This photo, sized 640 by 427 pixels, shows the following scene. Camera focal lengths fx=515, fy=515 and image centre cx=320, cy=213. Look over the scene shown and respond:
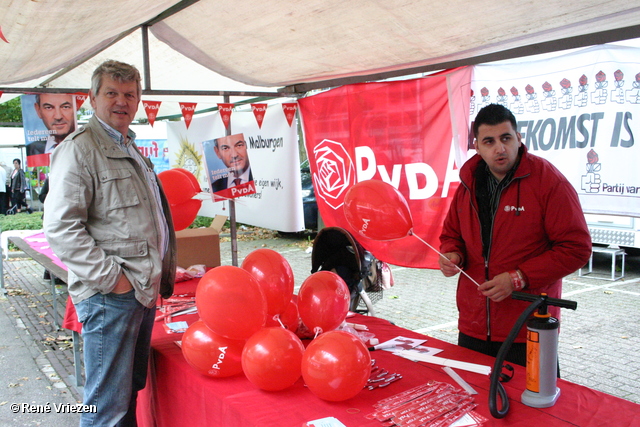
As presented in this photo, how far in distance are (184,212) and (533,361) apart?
2.91 meters

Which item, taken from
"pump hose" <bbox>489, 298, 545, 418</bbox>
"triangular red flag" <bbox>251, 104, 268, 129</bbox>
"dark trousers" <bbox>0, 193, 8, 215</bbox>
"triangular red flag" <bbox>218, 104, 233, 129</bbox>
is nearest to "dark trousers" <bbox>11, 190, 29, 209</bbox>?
"dark trousers" <bbox>0, 193, 8, 215</bbox>

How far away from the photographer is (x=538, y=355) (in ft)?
5.57

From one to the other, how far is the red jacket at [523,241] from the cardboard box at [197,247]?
8.76ft

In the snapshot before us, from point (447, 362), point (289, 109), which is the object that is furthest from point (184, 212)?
point (447, 362)

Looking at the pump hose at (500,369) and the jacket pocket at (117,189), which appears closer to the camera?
the pump hose at (500,369)

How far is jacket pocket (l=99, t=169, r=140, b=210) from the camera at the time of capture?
213cm

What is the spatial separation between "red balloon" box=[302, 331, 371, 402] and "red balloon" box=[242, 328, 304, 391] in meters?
0.08

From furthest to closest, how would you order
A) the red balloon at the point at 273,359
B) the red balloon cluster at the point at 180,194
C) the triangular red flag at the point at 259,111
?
the triangular red flag at the point at 259,111
the red balloon cluster at the point at 180,194
the red balloon at the point at 273,359

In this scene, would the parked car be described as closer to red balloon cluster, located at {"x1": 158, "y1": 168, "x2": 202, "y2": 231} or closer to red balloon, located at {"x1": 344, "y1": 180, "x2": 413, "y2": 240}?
red balloon cluster, located at {"x1": 158, "y1": 168, "x2": 202, "y2": 231}

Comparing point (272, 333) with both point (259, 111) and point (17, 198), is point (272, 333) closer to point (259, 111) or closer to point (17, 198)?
point (259, 111)

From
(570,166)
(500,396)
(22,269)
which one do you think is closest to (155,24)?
(570,166)

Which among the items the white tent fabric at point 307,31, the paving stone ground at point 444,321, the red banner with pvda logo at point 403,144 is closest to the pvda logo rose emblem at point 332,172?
the red banner with pvda logo at point 403,144

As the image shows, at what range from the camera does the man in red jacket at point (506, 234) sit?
2133 mm

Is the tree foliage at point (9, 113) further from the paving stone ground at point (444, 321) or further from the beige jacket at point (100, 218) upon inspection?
the beige jacket at point (100, 218)
